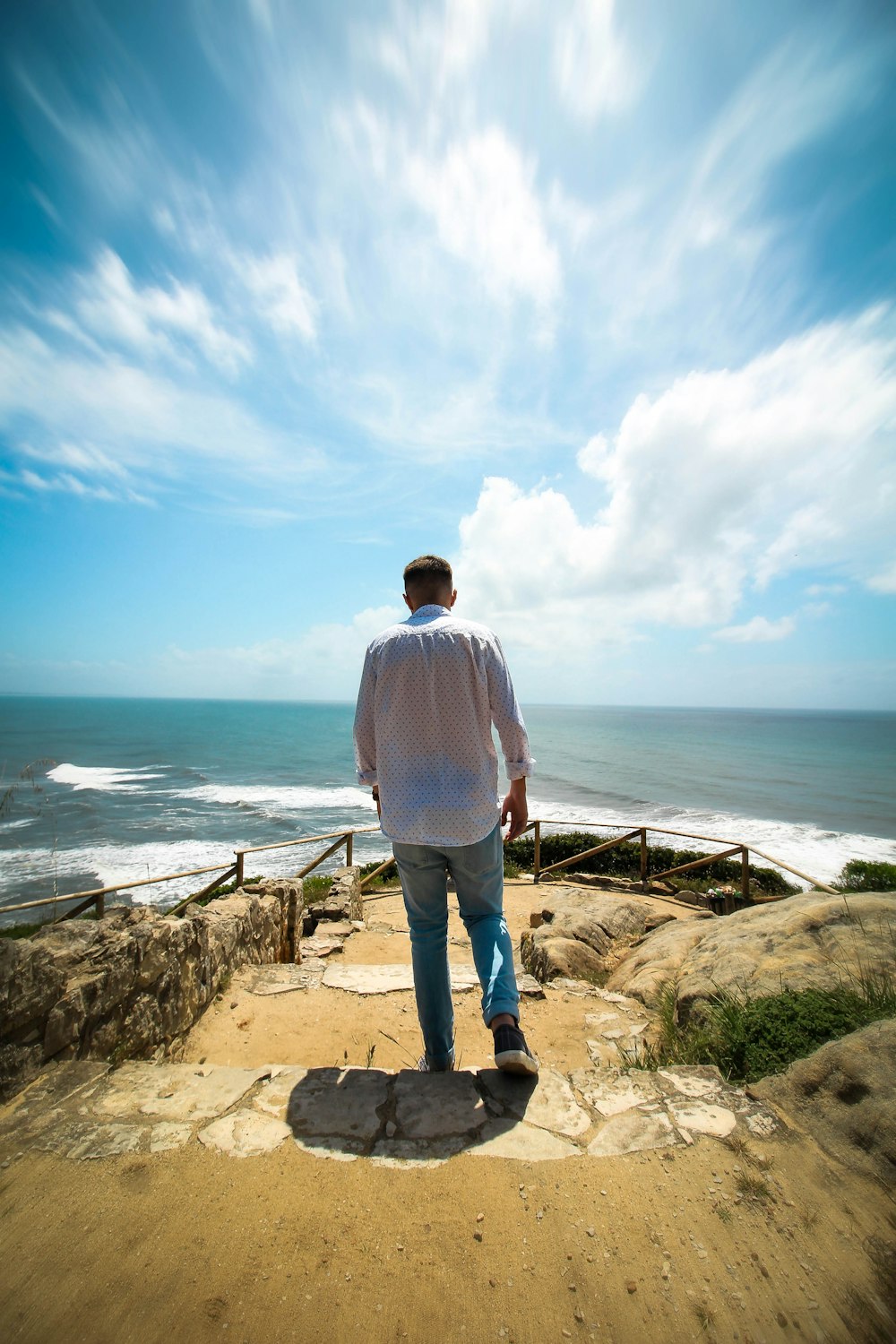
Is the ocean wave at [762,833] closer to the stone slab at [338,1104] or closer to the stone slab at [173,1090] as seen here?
the stone slab at [338,1104]

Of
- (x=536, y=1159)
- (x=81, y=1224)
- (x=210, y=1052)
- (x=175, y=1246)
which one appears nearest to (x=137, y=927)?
(x=210, y=1052)

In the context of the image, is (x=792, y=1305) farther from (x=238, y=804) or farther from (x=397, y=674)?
(x=238, y=804)

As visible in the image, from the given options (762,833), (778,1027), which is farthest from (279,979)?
(762,833)

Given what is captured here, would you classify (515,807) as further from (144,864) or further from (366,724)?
(144,864)

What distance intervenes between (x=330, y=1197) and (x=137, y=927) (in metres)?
1.75

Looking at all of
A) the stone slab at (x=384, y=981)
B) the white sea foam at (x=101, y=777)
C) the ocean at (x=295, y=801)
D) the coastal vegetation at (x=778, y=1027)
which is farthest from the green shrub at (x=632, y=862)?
the white sea foam at (x=101, y=777)

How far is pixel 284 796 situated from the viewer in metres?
29.2

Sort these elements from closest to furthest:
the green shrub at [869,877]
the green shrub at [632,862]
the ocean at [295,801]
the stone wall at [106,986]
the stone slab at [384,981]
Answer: the stone wall at [106,986] < the stone slab at [384,981] < the green shrub at [869,877] < the green shrub at [632,862] < the ocean at [295,801]

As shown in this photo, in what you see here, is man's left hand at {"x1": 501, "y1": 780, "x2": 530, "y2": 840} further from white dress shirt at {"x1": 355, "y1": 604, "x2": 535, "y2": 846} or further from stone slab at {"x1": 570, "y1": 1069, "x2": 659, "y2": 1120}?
stone slab at {"x1": 570, "y1": 1069, "x2": 659, "y2": 1120}

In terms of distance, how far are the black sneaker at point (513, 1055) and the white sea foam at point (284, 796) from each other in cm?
2348

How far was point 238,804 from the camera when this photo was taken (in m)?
25.9

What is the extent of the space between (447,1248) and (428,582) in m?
2.03

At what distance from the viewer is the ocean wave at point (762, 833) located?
59.3ft

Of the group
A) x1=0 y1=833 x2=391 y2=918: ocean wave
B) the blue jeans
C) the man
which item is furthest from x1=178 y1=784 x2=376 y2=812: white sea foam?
the man
